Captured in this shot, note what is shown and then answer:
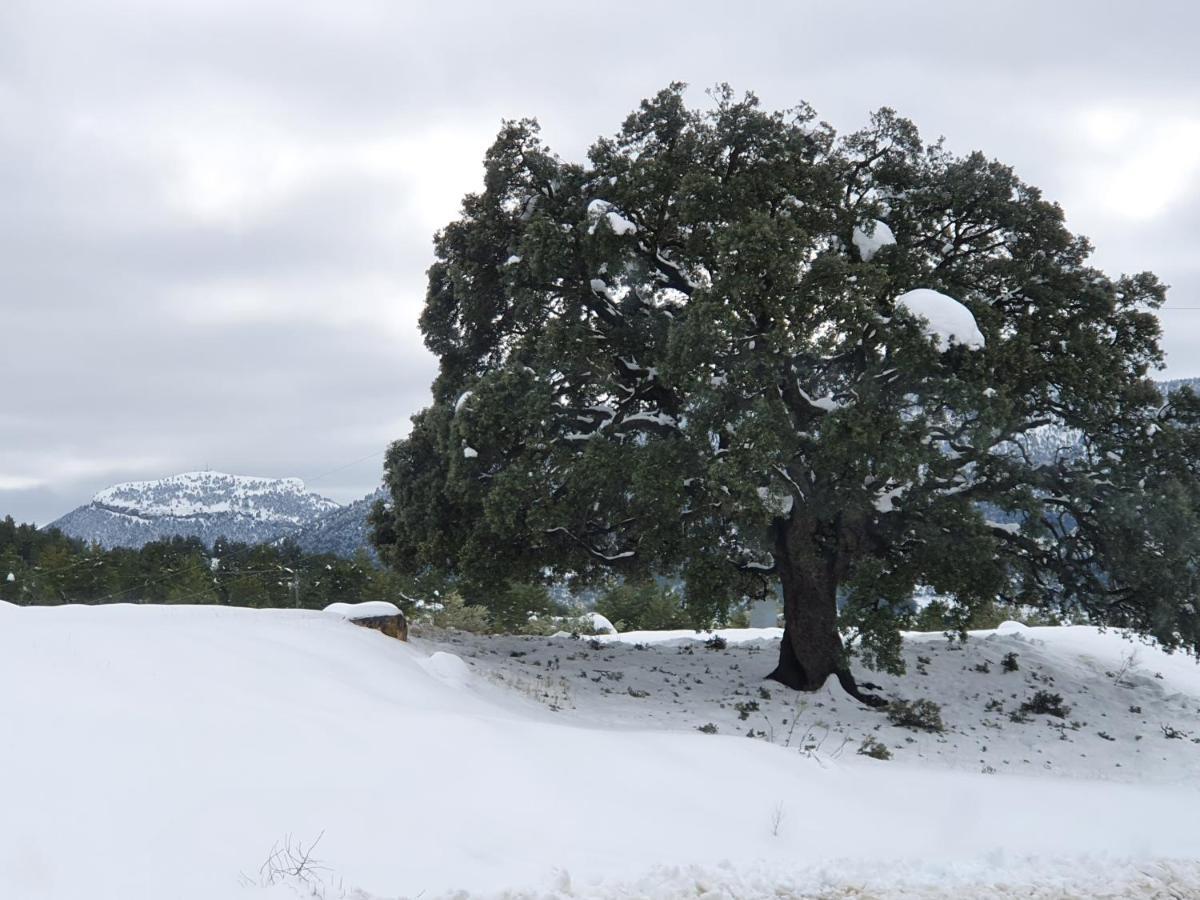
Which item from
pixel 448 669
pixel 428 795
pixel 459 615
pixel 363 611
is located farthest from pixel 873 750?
pixel 459 615

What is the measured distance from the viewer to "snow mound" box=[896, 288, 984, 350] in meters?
14.0

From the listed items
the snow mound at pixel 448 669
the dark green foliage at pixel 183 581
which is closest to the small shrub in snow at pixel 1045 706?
the snow mound at pixel 448 669

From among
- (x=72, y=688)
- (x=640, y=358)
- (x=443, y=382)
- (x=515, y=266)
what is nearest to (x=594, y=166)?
(x=515, y=266)

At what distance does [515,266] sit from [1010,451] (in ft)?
33.4

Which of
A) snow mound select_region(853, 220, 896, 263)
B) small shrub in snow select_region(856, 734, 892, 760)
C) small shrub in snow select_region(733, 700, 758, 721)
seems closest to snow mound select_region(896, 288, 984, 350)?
snow mound select_region(853, 220, 896, 263)

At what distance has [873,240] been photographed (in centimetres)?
1593

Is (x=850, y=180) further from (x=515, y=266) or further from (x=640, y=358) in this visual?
(x=515, y=266)

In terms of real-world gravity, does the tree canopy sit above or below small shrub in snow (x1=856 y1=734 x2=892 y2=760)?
above

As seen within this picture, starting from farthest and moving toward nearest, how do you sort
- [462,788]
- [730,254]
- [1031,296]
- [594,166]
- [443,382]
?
[443,382] → [594,166] → [1031,296] → [730,254] → [462,788]

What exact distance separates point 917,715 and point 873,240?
8.60 m

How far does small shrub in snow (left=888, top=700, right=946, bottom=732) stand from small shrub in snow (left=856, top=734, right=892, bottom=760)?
1.99 m

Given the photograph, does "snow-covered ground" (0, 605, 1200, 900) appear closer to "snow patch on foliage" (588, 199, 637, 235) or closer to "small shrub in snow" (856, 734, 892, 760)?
"small shrub in snow" (856, 734, 892, 760)

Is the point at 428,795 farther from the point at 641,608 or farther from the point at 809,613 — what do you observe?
the point at 641,608

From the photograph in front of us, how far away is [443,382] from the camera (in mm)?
19703
